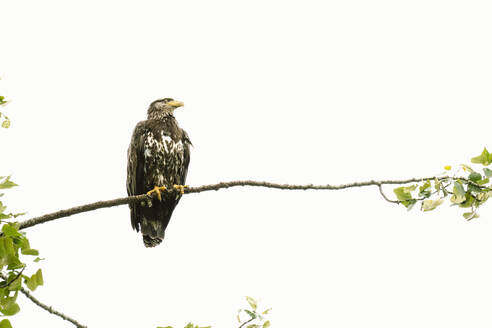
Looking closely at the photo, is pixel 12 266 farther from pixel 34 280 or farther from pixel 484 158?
pixel 484 158

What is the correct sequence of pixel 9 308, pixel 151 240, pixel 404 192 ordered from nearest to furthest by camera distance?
pixel 9 308
pixel 404 192
pixel 151 240

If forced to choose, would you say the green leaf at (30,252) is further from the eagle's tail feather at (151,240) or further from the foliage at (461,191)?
the eagle's tail feather at (151,240)

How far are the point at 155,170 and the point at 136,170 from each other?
27cm

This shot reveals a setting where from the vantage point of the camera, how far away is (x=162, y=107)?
9.00 metres

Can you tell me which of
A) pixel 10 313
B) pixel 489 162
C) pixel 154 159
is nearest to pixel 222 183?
pixel 489 162

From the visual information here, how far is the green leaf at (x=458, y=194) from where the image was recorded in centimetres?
351

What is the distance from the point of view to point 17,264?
2.56m

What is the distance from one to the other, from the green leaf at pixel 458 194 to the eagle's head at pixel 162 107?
Result: 226 inches

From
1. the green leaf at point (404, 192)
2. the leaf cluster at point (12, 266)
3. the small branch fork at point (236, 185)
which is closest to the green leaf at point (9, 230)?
the leaf cluster at point (12, 266)

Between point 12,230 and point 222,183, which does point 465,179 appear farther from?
point 12,230

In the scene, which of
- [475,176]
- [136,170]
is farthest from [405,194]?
[136,170]

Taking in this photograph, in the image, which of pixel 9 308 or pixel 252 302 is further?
pixel 252 302

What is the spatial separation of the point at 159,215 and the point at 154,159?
755 millimetres

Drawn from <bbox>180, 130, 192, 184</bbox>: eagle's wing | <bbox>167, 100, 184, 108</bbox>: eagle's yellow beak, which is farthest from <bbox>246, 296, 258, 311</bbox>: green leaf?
<bbox>167, 100, 184, 108</bbox>: eagle's yellow beak
